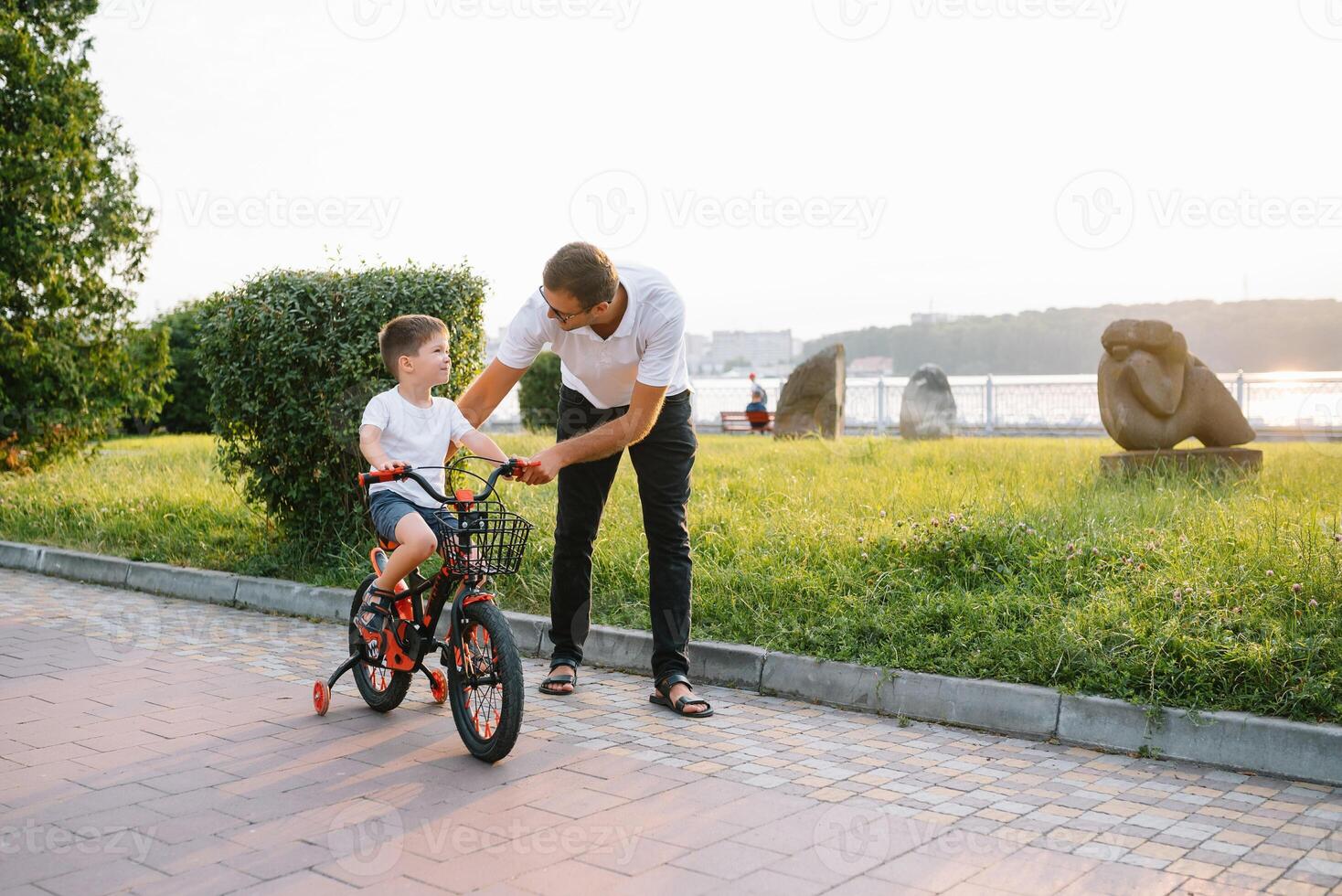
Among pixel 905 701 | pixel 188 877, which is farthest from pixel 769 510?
pixel 188 877

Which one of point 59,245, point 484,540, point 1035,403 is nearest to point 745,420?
point 1035,403

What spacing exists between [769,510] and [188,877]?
17.1ft

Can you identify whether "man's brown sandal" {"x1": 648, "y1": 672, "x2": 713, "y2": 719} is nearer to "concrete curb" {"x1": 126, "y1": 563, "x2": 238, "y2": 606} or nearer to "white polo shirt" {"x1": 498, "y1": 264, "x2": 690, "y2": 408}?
"white polo shirt" {"x1": 498, "y1": 264, "x2": 690, "y2": 408}

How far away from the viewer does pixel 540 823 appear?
3.68m

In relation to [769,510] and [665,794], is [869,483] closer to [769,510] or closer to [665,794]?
[769,510]

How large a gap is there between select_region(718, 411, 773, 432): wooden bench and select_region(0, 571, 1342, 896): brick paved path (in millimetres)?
20379

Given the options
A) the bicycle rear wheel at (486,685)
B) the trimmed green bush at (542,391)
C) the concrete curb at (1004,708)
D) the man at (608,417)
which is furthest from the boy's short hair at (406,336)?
the trimmed green bush at (542,391)

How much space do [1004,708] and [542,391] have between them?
17.6 m

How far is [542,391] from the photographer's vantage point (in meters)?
22.0

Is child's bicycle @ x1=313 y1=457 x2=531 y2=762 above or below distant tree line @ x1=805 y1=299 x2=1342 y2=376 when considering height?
below

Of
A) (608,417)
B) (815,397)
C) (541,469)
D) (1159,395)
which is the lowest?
(541,469)

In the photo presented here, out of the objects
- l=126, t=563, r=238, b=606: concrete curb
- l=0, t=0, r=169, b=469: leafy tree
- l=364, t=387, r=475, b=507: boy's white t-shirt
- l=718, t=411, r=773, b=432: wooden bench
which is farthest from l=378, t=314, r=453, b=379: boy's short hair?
l=718, t=411, r=773, b=432: wooden bench

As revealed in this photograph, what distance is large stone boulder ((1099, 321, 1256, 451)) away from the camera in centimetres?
972

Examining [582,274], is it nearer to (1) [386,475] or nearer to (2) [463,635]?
(1) [386,475]
